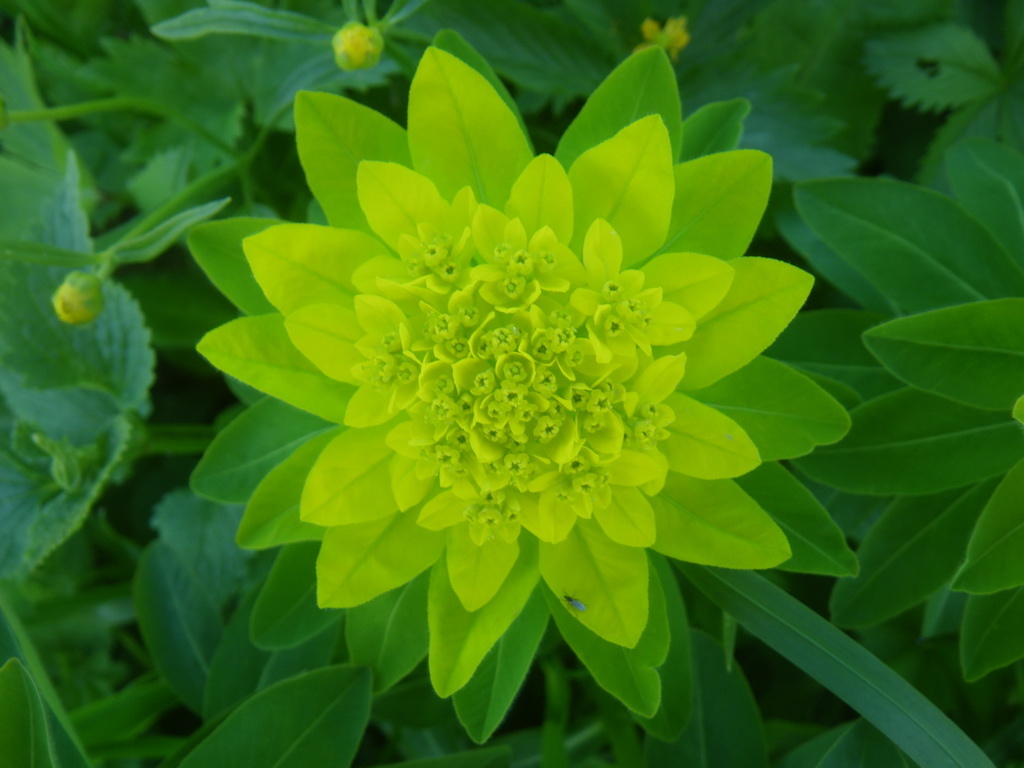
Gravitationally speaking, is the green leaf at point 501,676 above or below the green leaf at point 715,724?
above

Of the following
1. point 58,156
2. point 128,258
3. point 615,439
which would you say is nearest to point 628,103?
point 615,439

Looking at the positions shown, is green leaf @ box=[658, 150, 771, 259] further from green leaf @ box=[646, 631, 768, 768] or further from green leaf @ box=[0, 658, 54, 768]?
green leaf @ box=[0, 658, 54, 768]

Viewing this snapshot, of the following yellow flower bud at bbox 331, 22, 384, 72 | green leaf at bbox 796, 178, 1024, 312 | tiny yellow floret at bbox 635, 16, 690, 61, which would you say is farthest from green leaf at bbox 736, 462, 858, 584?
tiny yellow floret at bbox 635, 16, 690, 61

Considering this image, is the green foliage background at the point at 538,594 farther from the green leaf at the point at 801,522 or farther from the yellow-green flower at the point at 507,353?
the yellow-green flower at the point at 507,353

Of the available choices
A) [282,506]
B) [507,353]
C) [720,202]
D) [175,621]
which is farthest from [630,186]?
[175,621]

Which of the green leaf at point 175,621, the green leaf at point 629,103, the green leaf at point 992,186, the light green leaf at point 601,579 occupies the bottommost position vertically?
the green leaf at point 175,621

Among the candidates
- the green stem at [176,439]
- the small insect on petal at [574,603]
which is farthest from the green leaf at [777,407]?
the green stem at [176,439]
